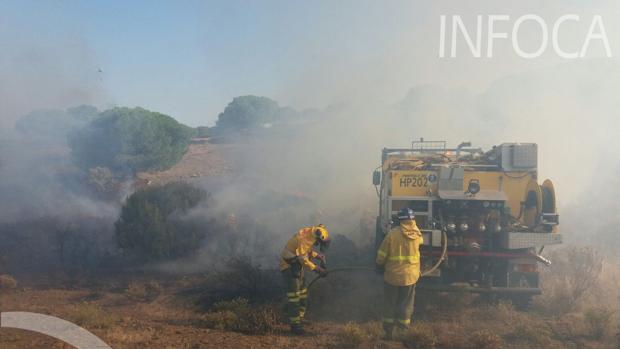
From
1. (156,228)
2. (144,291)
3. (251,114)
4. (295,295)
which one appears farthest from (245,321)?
(251,114)

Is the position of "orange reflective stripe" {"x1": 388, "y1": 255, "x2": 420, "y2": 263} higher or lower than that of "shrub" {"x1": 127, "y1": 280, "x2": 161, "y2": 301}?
higher

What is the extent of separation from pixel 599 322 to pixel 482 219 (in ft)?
7.03

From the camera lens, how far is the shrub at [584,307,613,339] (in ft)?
21.3

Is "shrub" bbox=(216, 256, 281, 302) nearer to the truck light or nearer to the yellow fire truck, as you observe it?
the yellow fire truck

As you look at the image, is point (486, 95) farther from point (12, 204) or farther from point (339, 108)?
point (12, 204)

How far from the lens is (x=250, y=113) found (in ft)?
134

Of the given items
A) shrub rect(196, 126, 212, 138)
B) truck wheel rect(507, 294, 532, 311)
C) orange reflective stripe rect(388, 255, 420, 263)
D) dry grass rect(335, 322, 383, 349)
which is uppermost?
shrub rect(196, 126, 212, 138)

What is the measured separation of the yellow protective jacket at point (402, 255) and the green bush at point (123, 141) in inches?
715

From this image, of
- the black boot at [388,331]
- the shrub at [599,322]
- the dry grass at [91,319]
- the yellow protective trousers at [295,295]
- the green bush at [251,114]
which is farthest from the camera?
the green bush at [251,114]

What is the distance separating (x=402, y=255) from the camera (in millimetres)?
6461

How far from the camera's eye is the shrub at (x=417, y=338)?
19.7 ft

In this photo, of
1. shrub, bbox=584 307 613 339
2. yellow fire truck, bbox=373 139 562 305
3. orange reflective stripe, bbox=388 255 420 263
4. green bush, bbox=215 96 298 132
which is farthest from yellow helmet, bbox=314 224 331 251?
green bush, bbox=215 96 298 132

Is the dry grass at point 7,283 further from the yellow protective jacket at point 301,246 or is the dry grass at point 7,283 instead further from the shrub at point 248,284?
the yellow protective jacket at point 301,246

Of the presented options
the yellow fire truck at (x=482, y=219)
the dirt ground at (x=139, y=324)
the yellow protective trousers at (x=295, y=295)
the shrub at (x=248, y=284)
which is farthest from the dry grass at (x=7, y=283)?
the yellow fire truck at (x=482, y=219)
